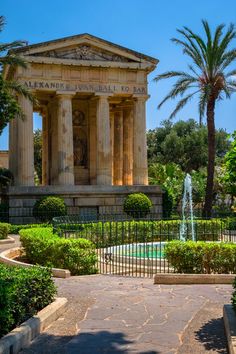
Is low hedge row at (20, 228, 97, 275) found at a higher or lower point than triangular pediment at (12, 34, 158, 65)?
lower

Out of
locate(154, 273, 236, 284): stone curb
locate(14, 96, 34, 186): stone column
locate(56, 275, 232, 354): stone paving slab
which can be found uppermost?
locate(14, 96, 34, 186): stone column

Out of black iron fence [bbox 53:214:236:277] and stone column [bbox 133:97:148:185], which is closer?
black iron fence [bbox 53:214:236:277]

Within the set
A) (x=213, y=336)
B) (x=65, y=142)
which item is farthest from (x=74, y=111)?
(x=213, y=336)

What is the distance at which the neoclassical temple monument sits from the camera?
33688mm

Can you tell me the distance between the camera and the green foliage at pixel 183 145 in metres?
64.6

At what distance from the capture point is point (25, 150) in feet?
111

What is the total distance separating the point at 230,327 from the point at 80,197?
88.3 ft

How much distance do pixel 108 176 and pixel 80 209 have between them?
3148 mm

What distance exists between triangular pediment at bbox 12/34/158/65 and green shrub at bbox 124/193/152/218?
9.70 meters

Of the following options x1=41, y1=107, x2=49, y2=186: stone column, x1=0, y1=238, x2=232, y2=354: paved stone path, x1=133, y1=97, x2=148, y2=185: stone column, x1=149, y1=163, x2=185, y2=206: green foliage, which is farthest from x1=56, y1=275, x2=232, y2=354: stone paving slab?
x1=149, y1=163, x2=185, y2=206: green foliage

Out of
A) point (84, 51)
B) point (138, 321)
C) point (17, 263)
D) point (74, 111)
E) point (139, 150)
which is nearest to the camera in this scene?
point (138, 321)

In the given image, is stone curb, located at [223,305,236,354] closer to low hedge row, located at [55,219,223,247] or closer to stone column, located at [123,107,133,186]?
low hedge row, located at [55,219,223,247]

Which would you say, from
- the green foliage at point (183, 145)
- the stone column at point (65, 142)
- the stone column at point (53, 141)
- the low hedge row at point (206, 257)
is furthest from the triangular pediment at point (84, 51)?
the green foliage at point (183, 145)

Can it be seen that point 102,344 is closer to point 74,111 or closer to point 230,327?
point 230,327
